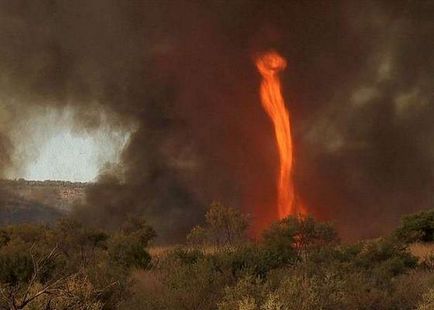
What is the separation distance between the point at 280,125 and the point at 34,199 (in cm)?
4927

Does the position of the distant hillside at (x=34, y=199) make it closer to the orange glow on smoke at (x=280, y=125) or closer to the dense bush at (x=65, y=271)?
the orange glow on smoke at (x=280, y=125)

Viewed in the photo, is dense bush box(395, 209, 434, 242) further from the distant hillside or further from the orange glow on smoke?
the distant hillside

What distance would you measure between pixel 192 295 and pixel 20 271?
8.33 metres

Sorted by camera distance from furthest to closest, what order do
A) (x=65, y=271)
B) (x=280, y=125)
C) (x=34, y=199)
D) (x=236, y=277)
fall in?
(x=34, y=199), (x=280, y=125), (x=65, y=271), (x=236, y=277)

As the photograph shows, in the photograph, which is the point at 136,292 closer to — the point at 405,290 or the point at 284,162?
the point at 405,290

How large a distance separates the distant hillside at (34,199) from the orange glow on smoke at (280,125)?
35033mm

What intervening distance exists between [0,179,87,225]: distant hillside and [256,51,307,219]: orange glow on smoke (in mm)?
35033

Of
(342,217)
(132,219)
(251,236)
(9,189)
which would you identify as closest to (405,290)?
(251,236)

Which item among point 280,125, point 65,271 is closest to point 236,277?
point 65,271

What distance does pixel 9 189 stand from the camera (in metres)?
87.7

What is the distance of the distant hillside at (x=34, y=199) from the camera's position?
8312cm

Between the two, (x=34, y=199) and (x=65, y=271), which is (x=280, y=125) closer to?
(x=65, y=271)

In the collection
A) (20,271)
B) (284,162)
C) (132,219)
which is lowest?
(20,271)

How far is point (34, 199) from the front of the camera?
291ft
